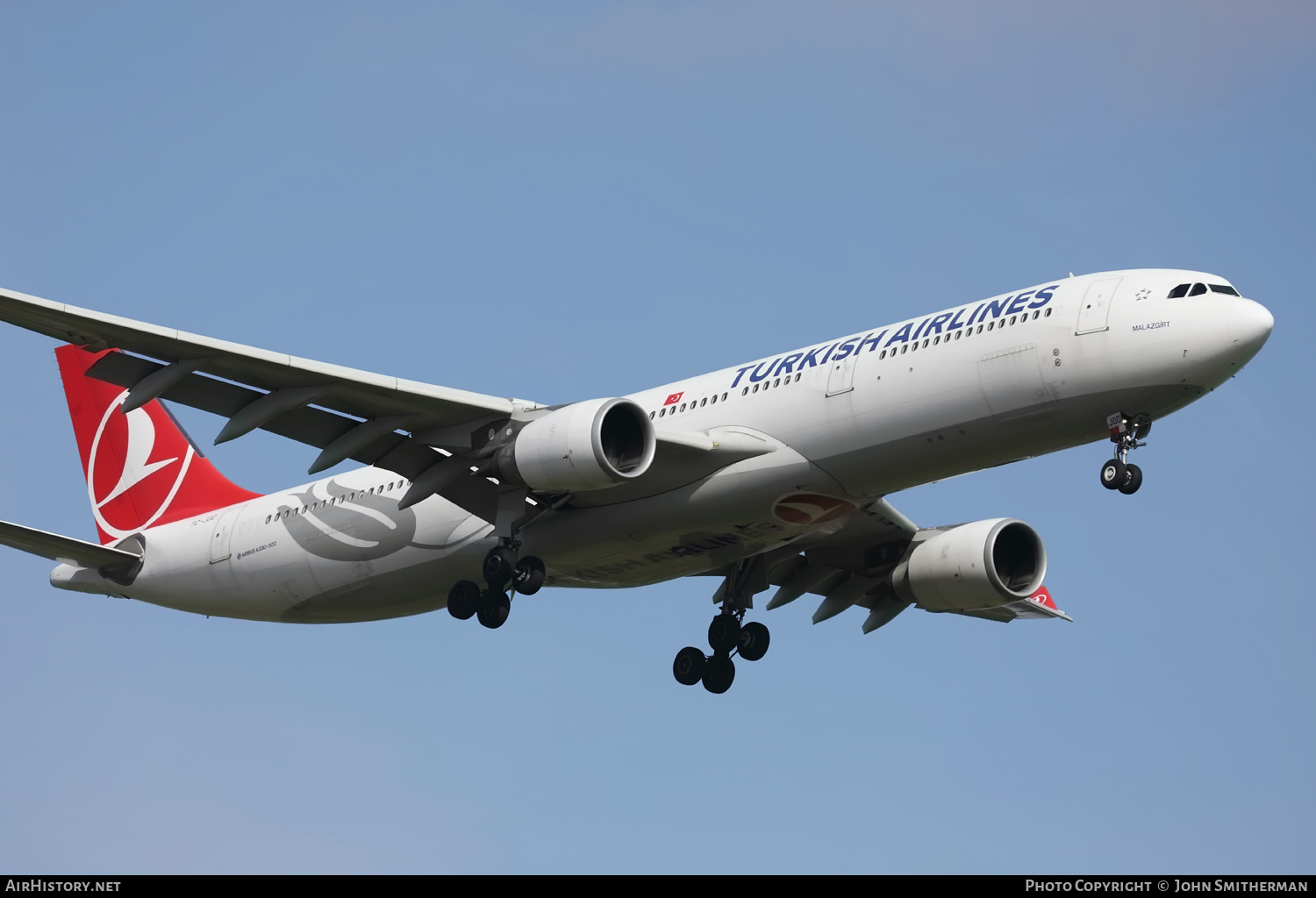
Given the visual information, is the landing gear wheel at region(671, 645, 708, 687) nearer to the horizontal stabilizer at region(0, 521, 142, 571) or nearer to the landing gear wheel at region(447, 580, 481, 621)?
the landing gear wheel at region(447, 580, 481, 621)

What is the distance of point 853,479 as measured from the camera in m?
29.1

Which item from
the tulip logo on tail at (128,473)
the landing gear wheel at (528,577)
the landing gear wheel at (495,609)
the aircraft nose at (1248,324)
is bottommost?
the landing gear wheel at (495,609)

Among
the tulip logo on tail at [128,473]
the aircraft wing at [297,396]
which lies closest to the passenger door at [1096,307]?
the aircraft wing at [297,396]

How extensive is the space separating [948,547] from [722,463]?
710cm

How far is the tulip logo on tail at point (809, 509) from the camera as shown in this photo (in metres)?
29.5

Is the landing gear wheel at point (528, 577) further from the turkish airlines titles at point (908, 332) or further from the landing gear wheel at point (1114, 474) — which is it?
the landing gear wheel at point (1114, 474)

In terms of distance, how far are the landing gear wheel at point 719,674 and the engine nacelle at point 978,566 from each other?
4.11 m

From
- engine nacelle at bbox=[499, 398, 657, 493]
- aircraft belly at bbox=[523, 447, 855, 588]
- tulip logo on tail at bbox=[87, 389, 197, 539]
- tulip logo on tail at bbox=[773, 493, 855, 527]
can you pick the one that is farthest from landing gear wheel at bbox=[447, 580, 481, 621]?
tulip logo on tail at bbox=[87, 389, 197, 539]

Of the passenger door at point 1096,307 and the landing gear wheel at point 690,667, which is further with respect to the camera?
→ the landing gear wheel at point 690,667

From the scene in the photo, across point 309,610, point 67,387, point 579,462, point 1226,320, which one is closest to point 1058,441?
point 1226,320

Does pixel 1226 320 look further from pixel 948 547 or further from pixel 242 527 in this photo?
pixel 242 527

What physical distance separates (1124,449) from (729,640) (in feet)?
34.6

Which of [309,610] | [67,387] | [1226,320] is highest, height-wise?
[67,387]

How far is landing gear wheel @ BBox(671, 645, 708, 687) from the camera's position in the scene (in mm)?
35750
